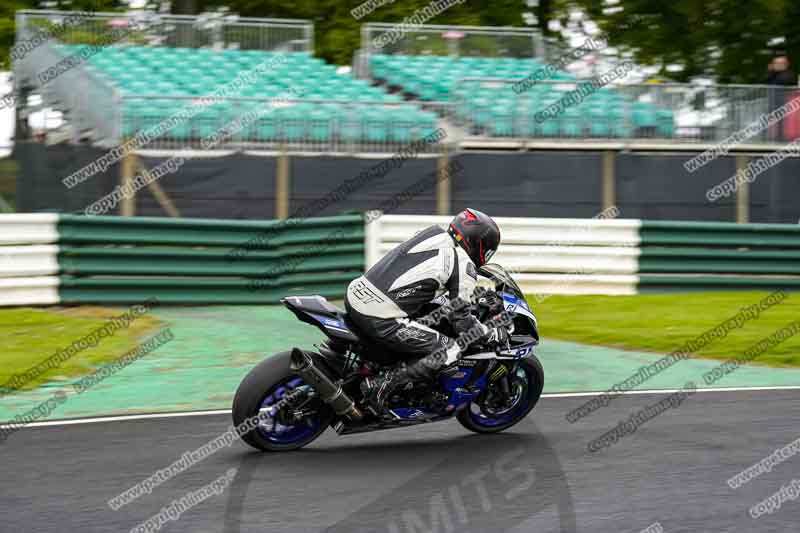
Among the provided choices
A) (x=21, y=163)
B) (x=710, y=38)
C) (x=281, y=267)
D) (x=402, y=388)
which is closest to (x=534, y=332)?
(x=402, y=388)

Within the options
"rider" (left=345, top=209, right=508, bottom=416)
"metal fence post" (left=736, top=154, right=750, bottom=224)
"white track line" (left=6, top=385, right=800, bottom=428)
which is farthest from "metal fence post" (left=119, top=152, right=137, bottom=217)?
"metal fence post" (left=736, top=154, right=750, bottom=224)

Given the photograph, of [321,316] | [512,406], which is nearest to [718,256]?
[512,406]

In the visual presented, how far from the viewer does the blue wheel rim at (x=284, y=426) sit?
7.37m

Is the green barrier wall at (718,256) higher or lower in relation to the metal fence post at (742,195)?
lower

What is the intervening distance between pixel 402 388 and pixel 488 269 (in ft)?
3.45

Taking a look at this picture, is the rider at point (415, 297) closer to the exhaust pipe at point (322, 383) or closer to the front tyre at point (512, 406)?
the exhaust pipe at point (322, 383)

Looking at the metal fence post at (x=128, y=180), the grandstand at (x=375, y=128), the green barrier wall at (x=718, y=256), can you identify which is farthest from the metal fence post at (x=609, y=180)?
the metal fence post at (x=128, y=180)

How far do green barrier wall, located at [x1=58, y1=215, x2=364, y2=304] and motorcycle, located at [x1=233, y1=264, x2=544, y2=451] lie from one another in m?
6.52

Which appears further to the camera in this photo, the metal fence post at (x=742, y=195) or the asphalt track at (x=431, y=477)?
the metal fence post at (x=742, y=195)

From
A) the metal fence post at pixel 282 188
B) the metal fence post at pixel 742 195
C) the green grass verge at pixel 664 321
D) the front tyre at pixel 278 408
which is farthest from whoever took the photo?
the metal fence post at pixel 742 195

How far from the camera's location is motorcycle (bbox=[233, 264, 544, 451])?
7.30 m

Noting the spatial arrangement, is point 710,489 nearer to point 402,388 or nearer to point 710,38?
point 402,388

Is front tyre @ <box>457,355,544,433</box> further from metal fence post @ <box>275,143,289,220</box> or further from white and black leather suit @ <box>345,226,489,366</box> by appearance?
metal fence post @ <box>275,143,289,220</box>

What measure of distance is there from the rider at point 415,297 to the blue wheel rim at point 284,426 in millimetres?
435
